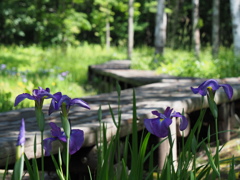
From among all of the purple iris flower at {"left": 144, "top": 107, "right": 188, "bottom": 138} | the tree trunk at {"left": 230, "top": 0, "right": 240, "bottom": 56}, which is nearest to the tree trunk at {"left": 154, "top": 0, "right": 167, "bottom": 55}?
the tree trunk at {"left": 230, "top": 0, "right": 240, "bottom": 56}

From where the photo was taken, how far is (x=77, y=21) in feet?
59.6

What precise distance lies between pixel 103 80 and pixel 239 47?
10.8ft

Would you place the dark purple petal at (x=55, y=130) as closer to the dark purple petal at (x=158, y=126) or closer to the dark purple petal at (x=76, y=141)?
the dark purple petal at (x=76, y=141)

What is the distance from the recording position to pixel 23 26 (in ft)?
70.1

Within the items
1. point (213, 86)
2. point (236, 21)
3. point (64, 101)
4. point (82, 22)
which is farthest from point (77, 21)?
point (64, 101)

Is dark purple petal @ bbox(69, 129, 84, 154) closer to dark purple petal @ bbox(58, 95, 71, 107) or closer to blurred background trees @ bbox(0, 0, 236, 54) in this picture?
dark purple petal @ bbox(58, 95, 71, 107)

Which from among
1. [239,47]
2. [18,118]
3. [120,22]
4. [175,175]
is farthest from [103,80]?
[120,22]

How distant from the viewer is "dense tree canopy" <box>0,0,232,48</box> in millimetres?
17188

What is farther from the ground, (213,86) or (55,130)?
(213,86)

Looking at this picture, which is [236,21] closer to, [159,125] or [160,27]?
[160,27]

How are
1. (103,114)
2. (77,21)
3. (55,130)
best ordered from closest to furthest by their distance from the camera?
1. (55,130)
2. (103,114)
3. (77,21)

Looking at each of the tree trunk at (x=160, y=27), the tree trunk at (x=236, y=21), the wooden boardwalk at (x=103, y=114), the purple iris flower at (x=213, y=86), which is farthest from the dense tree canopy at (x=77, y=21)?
the purple iris flower at (x=213, y=86)

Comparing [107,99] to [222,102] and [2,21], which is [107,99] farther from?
[2,21]

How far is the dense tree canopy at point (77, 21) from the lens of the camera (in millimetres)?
17188
